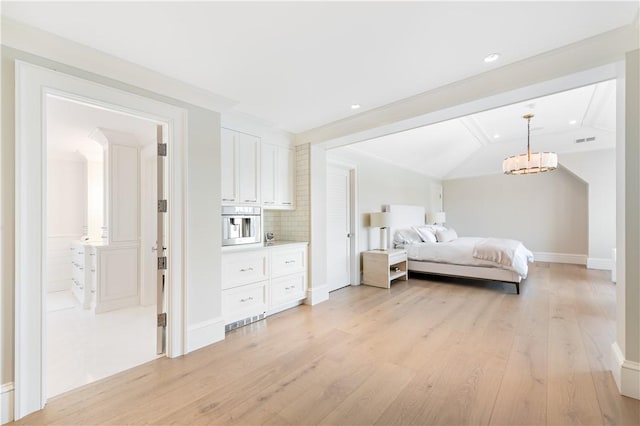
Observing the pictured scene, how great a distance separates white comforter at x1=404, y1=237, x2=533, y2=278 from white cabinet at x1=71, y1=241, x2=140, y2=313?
4722 millimetres

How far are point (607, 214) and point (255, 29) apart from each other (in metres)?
7.85

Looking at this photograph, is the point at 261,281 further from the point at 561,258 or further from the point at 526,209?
the point at 561,258

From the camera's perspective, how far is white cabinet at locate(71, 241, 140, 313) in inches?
143

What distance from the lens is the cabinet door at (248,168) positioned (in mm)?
3283

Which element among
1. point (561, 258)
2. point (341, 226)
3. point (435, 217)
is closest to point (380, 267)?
point (341, 226)

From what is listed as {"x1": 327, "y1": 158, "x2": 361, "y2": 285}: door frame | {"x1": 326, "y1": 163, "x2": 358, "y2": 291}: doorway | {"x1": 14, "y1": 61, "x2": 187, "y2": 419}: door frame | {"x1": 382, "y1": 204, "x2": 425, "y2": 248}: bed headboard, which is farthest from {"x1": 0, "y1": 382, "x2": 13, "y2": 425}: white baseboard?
{"x1": 382, "y1": 204, "x2": 425, "y2": 248}: bed headboard

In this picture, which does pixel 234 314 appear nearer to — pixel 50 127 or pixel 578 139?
pixel 50 127

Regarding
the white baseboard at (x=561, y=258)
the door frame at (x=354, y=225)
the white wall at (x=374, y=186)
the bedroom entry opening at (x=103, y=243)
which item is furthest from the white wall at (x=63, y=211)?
the white baseboard at (x=561, y=258)

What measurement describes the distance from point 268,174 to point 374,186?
259 centimetres

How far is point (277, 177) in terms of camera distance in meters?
3.77

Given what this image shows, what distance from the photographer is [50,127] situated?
11.3 ft

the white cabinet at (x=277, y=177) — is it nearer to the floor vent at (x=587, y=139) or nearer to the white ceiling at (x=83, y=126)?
the white ceiling at (x=83, y=126)

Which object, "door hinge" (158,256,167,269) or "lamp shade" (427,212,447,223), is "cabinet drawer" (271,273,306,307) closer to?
"door hinge" (158,256,167,269)

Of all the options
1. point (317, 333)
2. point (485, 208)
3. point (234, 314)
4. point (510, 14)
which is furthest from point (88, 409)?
point (485, 208)
